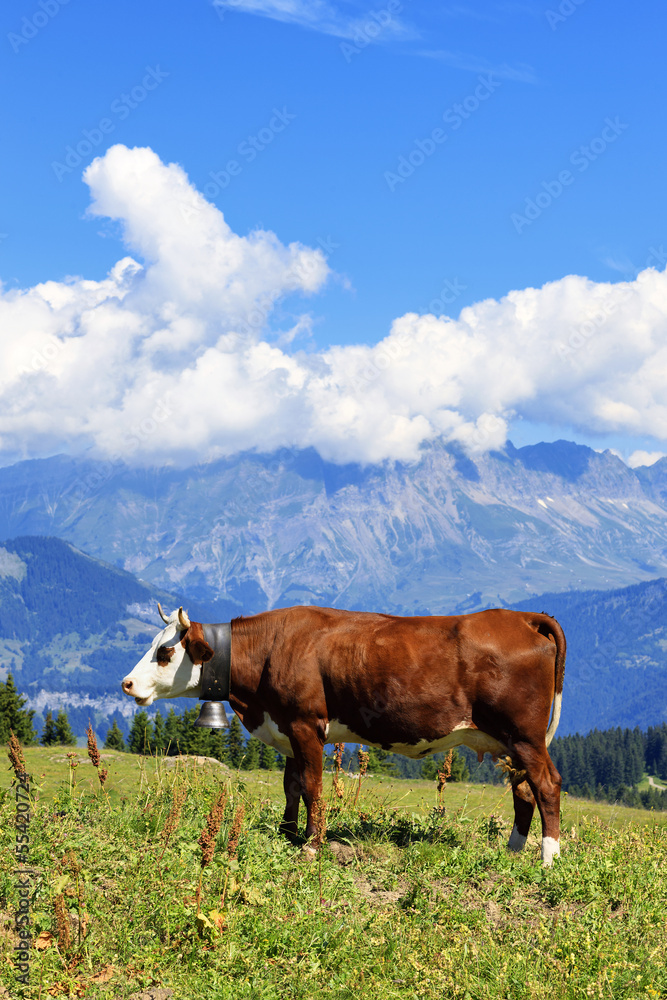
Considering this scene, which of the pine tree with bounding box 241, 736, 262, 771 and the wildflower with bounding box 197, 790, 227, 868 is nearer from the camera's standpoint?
the wildflower with bounding box 197, 790, 227, 868

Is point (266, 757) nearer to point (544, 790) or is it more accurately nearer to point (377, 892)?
point (544, 790)

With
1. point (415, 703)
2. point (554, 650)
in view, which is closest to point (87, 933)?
point (415, 703)

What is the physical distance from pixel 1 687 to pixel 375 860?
6039 centimetres

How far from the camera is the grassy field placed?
21.0ft

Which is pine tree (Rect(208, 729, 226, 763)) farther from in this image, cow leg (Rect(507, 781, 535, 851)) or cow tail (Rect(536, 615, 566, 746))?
cow tail (Rect(536, 615, 566, 746))

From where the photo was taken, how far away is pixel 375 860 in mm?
9477

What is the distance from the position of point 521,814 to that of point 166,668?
508 centimetres

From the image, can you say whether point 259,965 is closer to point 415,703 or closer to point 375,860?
point 375,860

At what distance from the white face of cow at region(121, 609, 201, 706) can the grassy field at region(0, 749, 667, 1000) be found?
130cm

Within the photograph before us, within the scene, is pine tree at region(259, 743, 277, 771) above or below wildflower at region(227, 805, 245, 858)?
below

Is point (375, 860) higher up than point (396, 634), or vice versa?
point (396, 634)

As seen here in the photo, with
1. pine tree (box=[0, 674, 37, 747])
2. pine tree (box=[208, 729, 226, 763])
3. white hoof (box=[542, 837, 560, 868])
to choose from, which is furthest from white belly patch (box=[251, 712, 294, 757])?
pine tree (box=[208, 729, 226, 763])

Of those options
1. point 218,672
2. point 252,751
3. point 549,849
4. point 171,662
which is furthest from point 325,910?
point 252,751

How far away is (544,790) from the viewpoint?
969 cm
